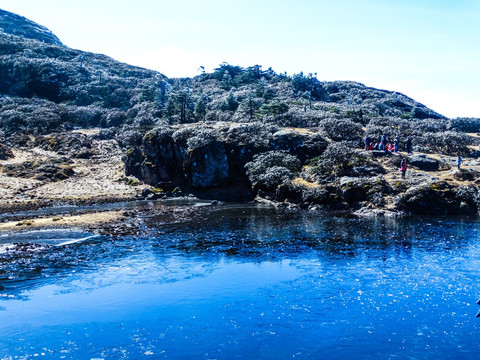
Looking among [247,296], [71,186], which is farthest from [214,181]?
[247,296]

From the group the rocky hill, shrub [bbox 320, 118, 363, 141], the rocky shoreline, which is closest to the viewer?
the rocky shoreline

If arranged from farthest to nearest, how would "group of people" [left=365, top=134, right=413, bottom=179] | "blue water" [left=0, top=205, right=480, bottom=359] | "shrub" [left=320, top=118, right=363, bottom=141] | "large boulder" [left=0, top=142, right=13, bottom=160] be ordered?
1. "large boulder" [left=0, top=142, right=13, bottom=160]
2. "shrub" [left=320, top=118, right=363, bottom=141]
3. "group of people" [left=365, top=134, right=413, bottom=179]
4. "blue water" [left=0, top=205, right=480, bottom=359]

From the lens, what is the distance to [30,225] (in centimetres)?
4175

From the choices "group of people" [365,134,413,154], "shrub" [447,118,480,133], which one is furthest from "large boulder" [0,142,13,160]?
"shrub" [447,118,480,133]

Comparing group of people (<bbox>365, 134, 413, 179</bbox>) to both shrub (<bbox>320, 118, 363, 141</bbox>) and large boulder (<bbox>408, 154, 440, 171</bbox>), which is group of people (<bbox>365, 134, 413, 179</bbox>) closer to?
large boulder (<bbox>408, 154, 440, 171</bbox>)

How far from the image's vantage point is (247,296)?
2284cm


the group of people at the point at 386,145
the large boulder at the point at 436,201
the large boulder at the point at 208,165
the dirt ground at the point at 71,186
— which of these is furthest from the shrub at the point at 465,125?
the dirt ground at the point at 71,186

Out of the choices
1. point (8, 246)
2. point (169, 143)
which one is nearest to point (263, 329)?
point (8, 246)

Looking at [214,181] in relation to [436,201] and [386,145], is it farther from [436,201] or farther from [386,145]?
[436,201]

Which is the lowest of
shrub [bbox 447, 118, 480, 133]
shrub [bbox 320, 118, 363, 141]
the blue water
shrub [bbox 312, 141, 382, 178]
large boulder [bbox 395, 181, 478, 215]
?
the blue water

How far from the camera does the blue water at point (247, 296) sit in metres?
17.1

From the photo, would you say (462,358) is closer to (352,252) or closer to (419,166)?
(352,252)

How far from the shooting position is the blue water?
674 inches

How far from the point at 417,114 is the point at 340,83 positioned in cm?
4433
